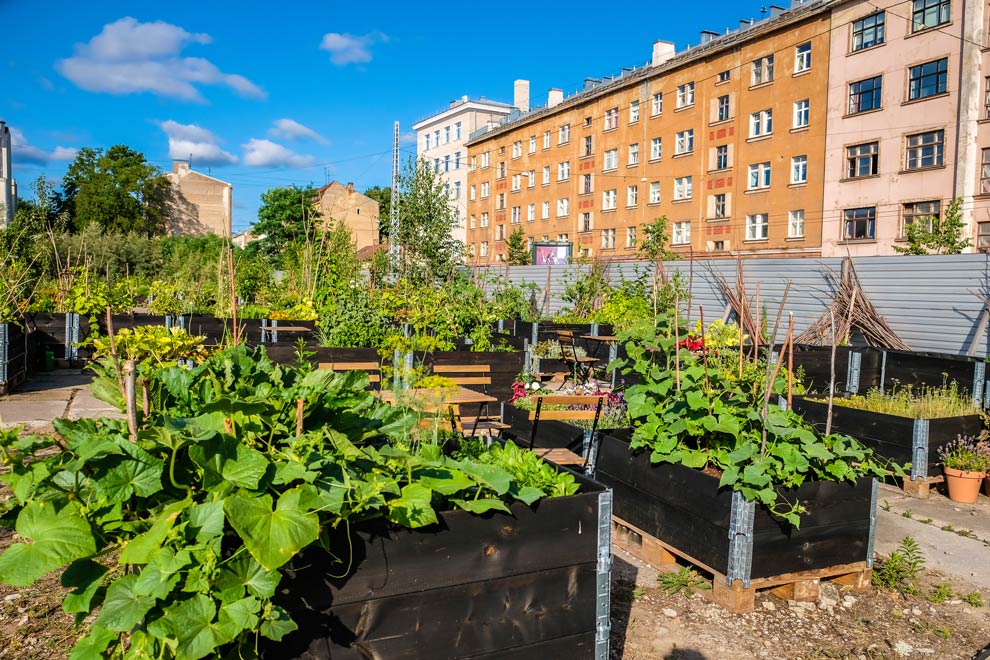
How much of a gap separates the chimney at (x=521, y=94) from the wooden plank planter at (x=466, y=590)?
5026cm

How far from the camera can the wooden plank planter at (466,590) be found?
6.72ft

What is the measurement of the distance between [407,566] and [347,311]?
22.4 ft

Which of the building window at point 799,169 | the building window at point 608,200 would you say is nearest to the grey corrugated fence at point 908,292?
the building window at point 799,169

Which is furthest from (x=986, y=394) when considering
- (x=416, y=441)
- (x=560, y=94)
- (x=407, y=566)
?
(x=560, y=94)

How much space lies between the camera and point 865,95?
2422cm

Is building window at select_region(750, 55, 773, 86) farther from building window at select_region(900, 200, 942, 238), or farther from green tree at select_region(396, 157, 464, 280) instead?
green tree at select_region(396, 157, 464, 280)

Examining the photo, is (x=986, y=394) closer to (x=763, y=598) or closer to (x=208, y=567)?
(x=763, y=598)

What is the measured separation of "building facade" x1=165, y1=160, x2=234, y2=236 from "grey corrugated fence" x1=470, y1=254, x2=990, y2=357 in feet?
146

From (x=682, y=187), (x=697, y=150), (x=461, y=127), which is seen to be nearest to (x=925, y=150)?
(x=697, y=150)

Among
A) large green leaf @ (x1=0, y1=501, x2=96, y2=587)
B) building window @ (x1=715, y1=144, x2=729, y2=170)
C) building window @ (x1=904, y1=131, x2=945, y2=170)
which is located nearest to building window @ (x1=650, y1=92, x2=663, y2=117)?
building window @ (x1=715, y1=144, x2=729, y2=170)

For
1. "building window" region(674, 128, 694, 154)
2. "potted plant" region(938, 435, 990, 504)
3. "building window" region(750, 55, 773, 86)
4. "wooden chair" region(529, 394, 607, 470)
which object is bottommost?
"potted plant" region(938, 435, 990, 504)

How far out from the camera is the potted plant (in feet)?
19.0

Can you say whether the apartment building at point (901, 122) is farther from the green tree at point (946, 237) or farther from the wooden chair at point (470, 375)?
the wooden chair at point (470, 375)

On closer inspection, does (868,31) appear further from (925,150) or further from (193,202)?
(193,202)
